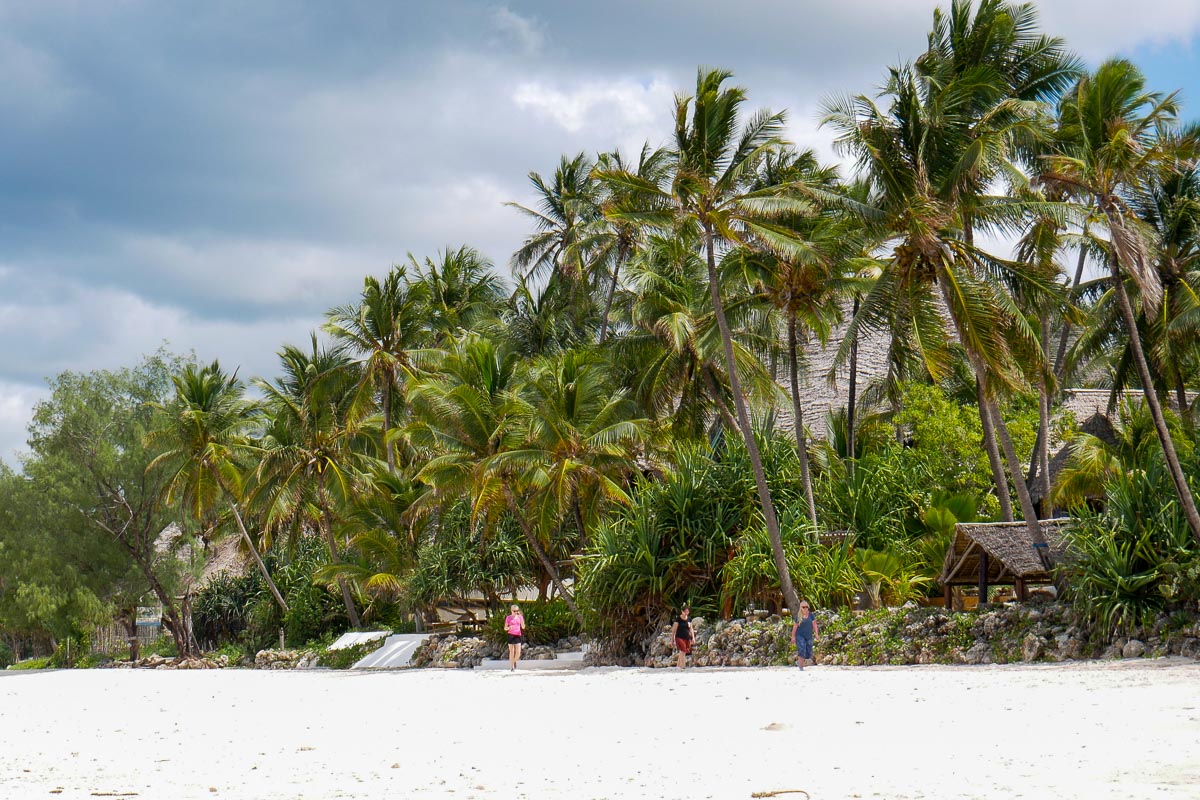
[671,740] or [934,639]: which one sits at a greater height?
[934,639]

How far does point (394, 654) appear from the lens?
25.8m

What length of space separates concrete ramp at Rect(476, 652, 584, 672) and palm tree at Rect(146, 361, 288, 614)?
545 inches

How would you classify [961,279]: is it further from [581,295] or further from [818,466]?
[581,295]

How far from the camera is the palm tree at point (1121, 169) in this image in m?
15.9

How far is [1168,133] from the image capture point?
19891mm

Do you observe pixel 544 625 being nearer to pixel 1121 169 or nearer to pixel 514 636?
pixel 514 636

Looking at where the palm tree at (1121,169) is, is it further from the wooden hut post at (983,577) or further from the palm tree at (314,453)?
the palm tree at (314,453)

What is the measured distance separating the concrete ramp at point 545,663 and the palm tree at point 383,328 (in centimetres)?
974

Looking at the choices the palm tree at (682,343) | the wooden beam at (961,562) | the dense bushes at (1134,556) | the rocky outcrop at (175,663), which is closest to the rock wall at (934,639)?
the dense bushes at (1134,556)

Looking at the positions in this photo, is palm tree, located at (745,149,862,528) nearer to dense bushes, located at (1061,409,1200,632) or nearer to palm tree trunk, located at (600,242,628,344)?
dense bushes, located at (1061,409,1200,632)

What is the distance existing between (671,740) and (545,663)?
12393mm

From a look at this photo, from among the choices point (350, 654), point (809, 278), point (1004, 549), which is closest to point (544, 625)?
point (350, 654)

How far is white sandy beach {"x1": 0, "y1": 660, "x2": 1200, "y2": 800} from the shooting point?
714cm

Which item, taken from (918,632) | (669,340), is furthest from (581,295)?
(918,632)
